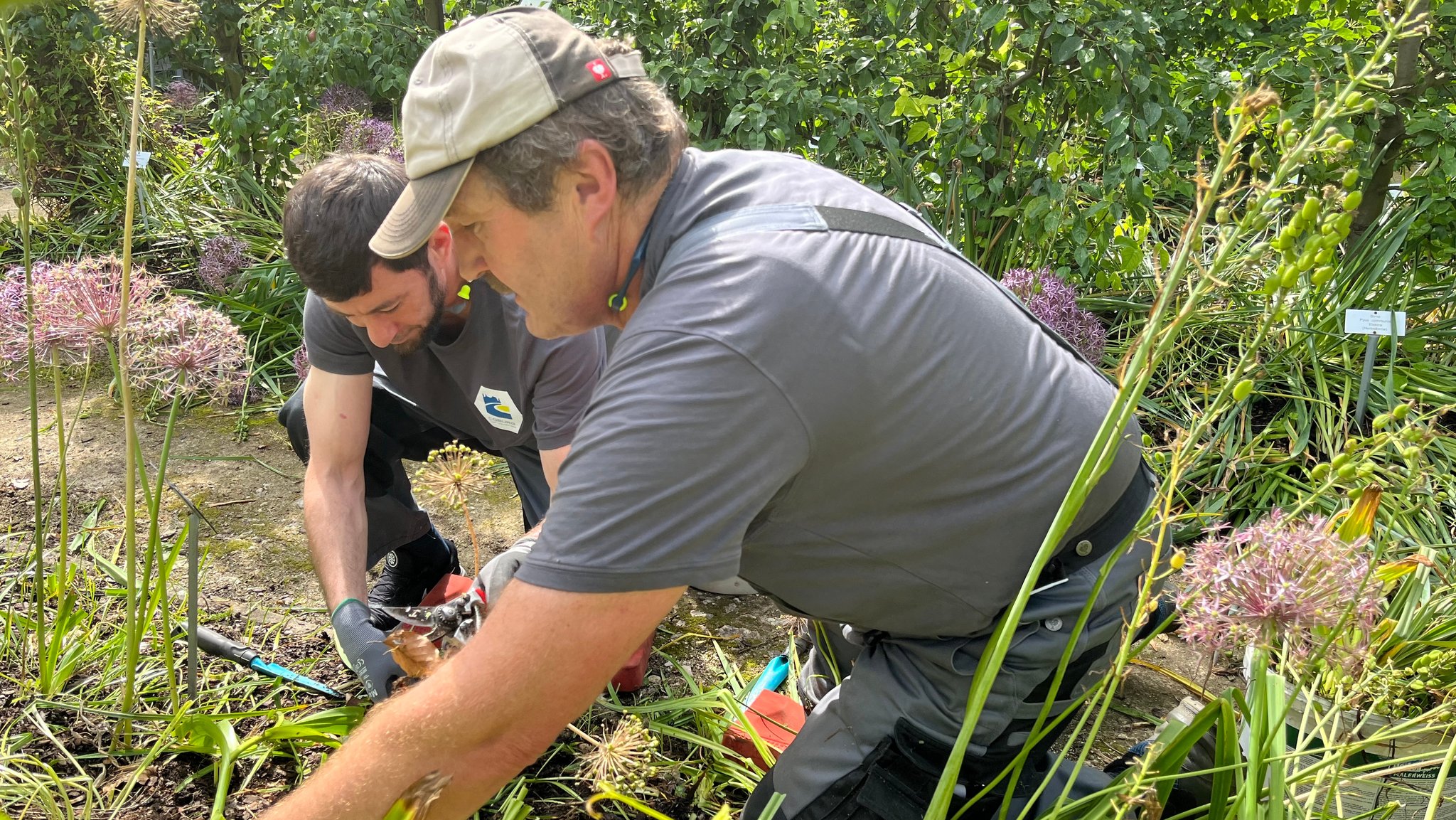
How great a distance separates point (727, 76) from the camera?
3.97 metres

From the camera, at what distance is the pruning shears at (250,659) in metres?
2.33

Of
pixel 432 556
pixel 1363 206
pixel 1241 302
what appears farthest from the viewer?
pixel 1363 206

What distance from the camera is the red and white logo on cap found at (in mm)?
1498

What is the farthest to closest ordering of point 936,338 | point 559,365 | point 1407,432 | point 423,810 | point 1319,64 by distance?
point 1319,64, point 559,365, point 936,338, point 423,810, point 1407,432

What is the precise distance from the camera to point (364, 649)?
224cm

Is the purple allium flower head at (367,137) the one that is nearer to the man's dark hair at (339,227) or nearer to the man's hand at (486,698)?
the man's dark hair at (339,227)

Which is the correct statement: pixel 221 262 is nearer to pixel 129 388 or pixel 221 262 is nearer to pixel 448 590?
pixel 448 590

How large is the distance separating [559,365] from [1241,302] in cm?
266

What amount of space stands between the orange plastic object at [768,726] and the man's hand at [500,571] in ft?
1.86

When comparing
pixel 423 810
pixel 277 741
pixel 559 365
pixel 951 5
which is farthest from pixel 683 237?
pixel 951 5

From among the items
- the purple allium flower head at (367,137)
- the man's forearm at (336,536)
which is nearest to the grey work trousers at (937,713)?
the man's forearm at (336,536)

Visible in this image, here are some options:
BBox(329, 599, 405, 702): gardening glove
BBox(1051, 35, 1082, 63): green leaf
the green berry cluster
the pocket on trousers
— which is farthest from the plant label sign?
BBox(329, 599, 405, 702): gardening glove

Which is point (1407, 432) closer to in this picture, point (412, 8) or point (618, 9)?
point (618, 9)

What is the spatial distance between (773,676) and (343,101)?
3.37 m
